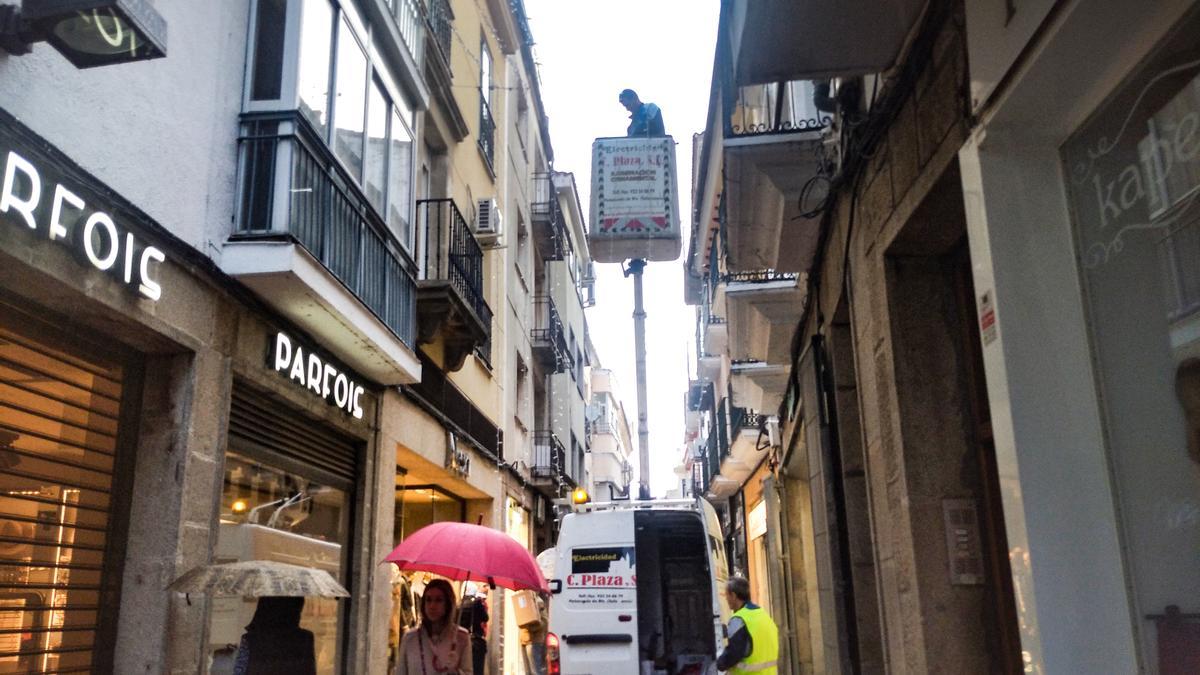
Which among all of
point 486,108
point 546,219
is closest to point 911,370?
point 486,108

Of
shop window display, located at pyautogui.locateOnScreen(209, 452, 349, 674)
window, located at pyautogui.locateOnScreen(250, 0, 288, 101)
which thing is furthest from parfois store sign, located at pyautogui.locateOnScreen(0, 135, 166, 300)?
shop window display, located at pyautogui.locateOnScreen(209, 452, 349, 674)

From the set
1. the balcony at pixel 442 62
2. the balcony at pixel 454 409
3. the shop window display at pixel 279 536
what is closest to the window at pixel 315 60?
the shop window display at pixel 279 536

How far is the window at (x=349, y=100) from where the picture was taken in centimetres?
855

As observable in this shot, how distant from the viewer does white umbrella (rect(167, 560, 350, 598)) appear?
5.11 m

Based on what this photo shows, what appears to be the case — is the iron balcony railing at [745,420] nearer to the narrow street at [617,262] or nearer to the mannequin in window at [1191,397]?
the narrow street at [617,262]

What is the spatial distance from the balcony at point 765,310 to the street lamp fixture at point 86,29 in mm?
7763

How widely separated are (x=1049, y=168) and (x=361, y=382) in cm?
751

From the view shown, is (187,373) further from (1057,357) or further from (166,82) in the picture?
(1057,357)

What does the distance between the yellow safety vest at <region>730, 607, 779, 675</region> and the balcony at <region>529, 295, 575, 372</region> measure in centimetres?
1477

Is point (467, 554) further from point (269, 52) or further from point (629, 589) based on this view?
point (629, 589)

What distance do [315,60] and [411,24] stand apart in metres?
3.41

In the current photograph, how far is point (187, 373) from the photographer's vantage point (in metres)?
6.67

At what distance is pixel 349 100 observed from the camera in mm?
8828

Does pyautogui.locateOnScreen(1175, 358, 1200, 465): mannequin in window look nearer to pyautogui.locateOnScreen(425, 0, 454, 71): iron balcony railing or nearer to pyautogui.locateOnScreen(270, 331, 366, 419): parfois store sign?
pyautogui.locateOnScreen(270, 331, 366, 419): parfois store sign
